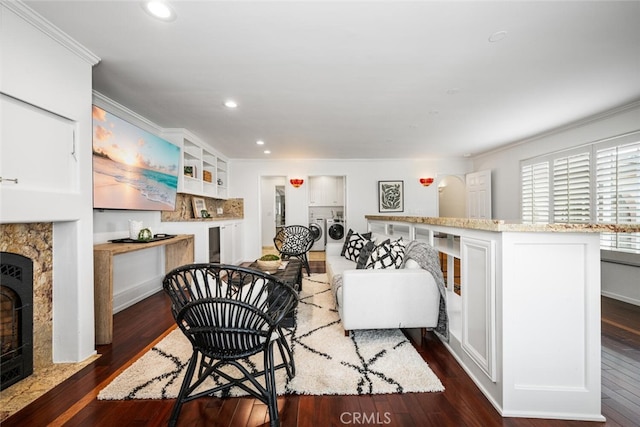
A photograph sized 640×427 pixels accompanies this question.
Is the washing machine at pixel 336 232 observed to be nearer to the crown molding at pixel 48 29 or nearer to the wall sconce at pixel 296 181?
the wall sconce at pixel 296 181

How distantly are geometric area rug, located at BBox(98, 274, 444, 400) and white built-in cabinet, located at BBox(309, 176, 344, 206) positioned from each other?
5561 millimetres

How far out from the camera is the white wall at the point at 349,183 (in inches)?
246

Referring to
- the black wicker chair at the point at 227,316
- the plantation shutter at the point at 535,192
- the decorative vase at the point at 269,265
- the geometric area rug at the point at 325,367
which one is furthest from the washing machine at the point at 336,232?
the black wicker chair at the point at 227,316

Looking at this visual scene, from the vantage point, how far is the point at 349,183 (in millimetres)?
6344

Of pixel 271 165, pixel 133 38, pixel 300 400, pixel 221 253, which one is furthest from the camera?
pixel 271 165

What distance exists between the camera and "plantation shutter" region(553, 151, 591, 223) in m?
3.74

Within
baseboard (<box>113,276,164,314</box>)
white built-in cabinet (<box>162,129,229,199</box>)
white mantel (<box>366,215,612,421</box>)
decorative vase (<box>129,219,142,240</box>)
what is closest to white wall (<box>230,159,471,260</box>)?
white built-in cabinet (<box>162,129,229,199</box>)

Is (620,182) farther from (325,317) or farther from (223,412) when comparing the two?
(223,412)

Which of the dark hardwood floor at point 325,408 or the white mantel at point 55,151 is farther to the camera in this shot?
the white mantel at point 55,151

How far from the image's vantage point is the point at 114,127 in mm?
2713

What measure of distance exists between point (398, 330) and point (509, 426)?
3.61 ft

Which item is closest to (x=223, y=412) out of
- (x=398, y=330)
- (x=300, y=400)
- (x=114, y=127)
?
(x=300, y=400)

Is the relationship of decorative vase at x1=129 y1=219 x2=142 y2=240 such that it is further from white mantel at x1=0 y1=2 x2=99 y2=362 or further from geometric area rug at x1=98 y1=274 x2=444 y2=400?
geometric area rug at x1=98 y1=274 x2=444 y2=400

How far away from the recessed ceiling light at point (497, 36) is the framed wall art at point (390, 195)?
4.43 metres
